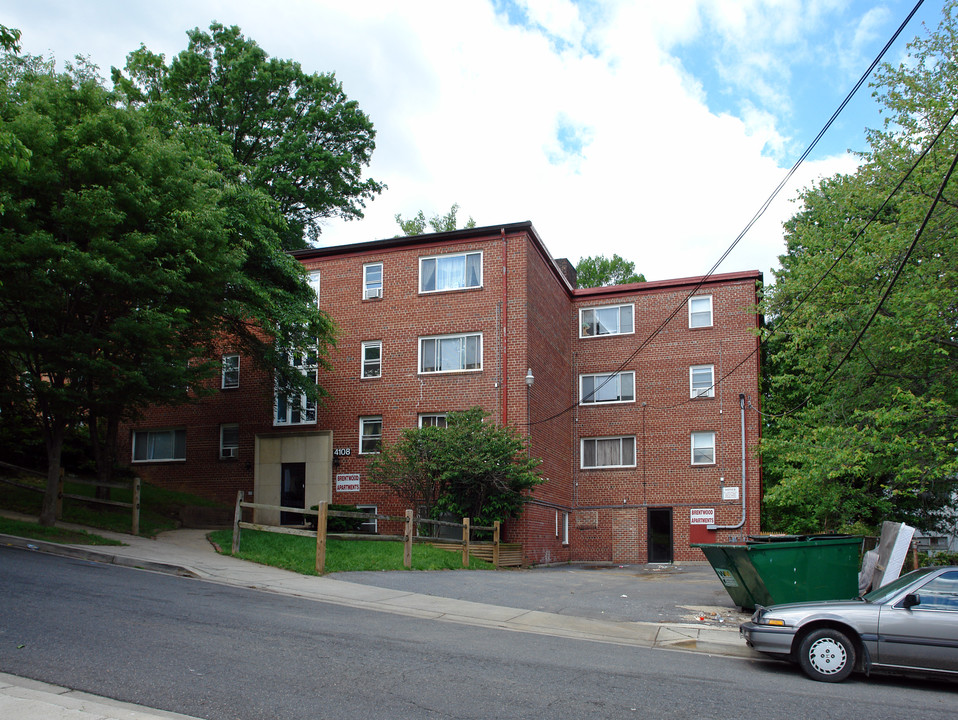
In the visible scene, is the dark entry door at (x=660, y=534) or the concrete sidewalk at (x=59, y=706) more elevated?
the concrete sidewalk at (x=59, y=706)

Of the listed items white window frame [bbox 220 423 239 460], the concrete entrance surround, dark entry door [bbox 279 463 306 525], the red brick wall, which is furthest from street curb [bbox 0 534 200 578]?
the red brick wall

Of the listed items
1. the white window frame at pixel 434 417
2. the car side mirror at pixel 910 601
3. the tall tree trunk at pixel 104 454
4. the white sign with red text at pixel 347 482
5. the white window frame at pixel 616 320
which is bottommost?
the car side mirror at pixel 910 601

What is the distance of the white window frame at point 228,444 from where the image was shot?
92.5 ft

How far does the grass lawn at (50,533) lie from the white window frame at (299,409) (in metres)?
9.85

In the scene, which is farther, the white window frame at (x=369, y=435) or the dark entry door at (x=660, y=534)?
the dark entry door at (x=660, y=534)

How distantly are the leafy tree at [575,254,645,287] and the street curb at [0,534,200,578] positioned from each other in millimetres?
37544

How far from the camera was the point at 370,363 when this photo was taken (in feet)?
86.9

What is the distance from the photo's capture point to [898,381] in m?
20.0

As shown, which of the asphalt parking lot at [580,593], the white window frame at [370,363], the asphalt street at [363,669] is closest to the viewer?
the asphalt street at [363,669]

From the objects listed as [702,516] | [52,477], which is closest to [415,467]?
[52,477]

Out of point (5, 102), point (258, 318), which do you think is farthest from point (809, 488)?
point (5, 102)

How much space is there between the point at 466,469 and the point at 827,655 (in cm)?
1290

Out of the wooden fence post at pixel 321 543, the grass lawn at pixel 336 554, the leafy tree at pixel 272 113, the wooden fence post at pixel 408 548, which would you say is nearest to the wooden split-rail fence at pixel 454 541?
the wooden fence post at pixel 408 548

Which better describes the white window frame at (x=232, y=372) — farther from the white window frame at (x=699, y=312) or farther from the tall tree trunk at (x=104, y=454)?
the white window frame at (x=699, y=312)
